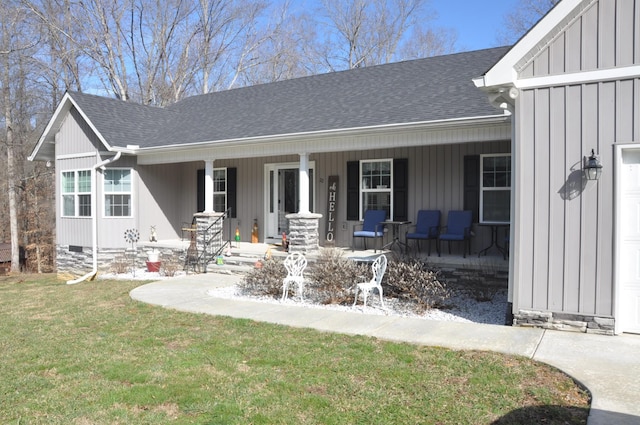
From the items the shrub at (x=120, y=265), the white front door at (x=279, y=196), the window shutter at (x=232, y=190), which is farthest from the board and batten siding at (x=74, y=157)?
the white front door at (x=279, y=196)

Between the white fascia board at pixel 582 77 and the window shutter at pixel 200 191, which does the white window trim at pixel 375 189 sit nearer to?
the window shutter at pixel 200 191

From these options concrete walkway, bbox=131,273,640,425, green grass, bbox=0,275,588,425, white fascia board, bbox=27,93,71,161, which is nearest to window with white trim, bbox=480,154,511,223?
concrete walkway, bbox=131,273,640,425

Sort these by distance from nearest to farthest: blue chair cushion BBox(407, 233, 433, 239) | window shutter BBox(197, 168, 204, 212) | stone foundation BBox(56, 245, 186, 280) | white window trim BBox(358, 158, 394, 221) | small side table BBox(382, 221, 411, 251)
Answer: blue chair cushion BBox(407, 233, 433, 239) → small side table BBox(382, 221, 411, 251) → white window trim BBox(358, 158, 394, 221) → stone foundation BBox(56, 245, 186, 280) → window shutter BBox(197, 168, 204, 212)

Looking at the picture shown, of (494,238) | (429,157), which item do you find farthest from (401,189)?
(494,238)

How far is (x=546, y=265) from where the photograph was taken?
6.04 meters

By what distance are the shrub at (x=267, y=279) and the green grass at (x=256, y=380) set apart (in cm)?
212

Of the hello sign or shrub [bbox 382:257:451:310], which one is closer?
shrub [bbox 382:257:451:310]

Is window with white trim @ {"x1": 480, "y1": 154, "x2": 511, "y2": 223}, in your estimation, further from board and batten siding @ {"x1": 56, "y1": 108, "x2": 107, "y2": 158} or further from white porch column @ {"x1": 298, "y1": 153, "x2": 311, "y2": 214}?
board and batten siding @ {"x1": 56, "y1": 108, "x2": 107, "y2": 158}

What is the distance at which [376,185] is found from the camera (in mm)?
11305

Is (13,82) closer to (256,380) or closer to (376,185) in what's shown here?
(376,185)

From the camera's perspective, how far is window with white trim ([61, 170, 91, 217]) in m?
13.6

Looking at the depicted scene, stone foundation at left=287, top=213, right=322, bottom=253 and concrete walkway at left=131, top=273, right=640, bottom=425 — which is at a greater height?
stone foundation at left=287, top=213, right=322, bottom=253

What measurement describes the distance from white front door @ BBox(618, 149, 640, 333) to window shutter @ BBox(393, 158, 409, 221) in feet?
17.1

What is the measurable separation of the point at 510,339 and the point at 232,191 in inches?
368
